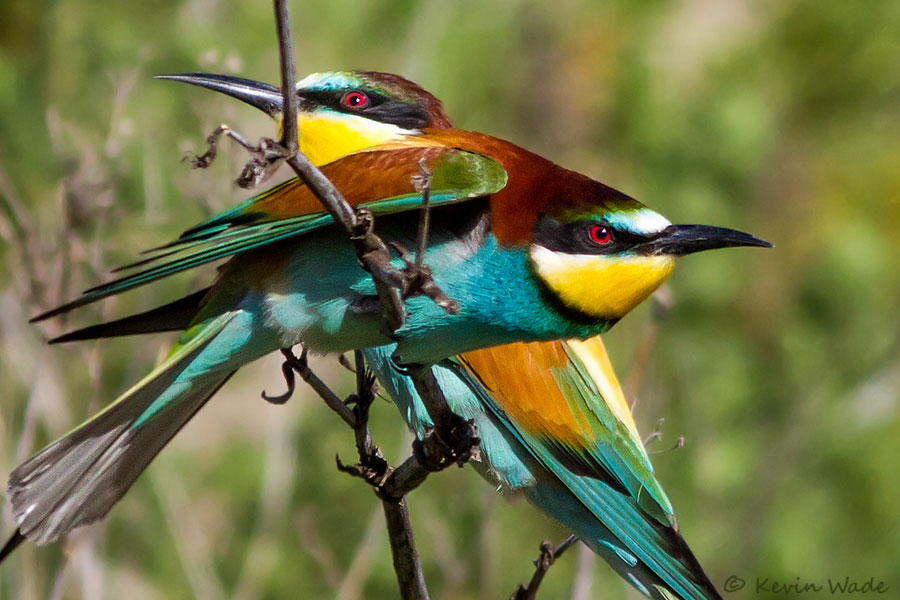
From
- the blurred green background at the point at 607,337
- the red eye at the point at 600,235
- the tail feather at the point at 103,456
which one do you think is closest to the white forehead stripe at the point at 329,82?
the blurred green background at the point at 607,337

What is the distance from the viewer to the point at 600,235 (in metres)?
2.01

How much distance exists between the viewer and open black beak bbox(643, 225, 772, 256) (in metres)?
1.96

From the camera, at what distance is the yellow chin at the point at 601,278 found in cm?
197

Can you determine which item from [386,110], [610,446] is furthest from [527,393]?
[386,110]

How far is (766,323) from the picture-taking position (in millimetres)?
4387

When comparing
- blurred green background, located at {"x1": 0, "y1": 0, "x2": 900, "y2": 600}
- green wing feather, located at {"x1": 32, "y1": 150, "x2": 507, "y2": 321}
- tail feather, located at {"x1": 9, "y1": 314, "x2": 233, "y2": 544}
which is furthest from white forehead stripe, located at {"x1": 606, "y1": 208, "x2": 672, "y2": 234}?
tail feather, located at {"x1": 9, "y1": 314, "x2": 233, "y2": 544}

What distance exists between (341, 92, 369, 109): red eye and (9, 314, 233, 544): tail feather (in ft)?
2.31

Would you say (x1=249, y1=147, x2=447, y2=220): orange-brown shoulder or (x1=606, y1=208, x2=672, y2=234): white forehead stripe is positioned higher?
(x1=249, y1=147, x2=447, y2=220): orange-brown shoulder

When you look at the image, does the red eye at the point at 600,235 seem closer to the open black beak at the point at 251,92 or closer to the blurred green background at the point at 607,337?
the blurred green background at the point at 607,337

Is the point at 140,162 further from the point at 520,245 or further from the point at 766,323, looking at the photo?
the point at 766,323

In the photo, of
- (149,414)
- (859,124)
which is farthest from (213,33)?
(859,124)

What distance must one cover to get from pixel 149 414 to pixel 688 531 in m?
1.80

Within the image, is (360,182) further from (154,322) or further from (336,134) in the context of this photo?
(336,134)

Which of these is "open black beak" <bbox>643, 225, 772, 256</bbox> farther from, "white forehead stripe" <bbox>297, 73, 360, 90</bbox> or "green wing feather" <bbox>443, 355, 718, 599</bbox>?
"white forehead stripe" <bbox>297, 73, 360, 90</bbox>
